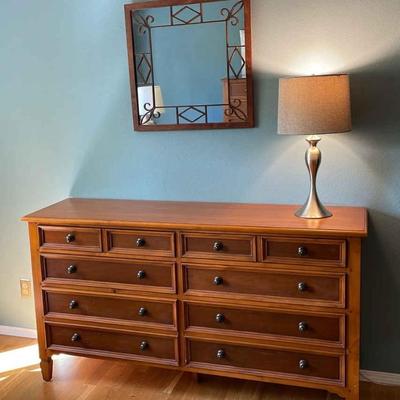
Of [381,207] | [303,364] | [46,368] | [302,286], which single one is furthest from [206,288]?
[46,368]

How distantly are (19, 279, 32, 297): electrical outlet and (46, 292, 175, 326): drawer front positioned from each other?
580 millimetres

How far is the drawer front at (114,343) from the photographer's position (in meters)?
2.58

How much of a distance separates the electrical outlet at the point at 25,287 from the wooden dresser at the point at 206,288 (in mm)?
561

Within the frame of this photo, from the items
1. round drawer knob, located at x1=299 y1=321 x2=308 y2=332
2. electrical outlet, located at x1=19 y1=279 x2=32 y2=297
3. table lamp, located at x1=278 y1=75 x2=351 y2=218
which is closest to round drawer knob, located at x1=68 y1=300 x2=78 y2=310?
electrical outlet, located at x1=19 y1=279 x2=32 y2=297

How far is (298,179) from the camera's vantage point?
2648 millimetres

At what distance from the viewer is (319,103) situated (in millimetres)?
2217

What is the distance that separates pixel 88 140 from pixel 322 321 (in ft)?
5.10

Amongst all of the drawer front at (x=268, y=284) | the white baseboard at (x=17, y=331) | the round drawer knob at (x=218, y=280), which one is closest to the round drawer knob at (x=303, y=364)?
the drawer front at (x=268, y=284)

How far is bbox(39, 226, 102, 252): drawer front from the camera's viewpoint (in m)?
2.57

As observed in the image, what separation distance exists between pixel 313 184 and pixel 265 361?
0.82 metres

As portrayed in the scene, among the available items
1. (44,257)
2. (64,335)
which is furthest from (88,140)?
(64,335)

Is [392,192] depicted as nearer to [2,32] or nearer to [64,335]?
[64,335]

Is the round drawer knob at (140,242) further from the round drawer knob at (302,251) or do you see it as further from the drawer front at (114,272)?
the round drawer knob at (302,251)

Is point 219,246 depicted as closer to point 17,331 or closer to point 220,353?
point 220,353
